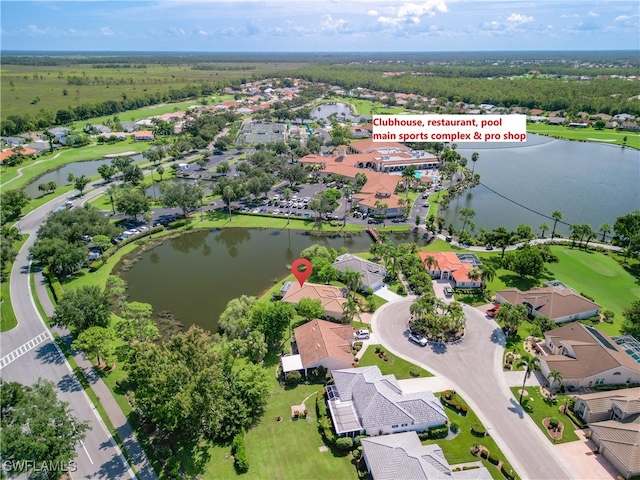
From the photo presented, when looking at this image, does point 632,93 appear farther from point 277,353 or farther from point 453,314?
point 277,353

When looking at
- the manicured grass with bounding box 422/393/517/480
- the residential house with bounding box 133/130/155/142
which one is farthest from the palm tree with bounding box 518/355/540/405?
the residential house with bounding box 133/130/155/142

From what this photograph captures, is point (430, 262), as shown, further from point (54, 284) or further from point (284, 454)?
point (54, 284)

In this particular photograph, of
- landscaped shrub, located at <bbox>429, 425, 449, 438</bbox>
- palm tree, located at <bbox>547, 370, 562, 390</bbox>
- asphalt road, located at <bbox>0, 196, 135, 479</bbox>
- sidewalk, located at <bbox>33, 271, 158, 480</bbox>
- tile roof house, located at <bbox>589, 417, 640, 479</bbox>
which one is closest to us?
tile roof house, located at <bbox>589, 417, 640, 479</bbox>

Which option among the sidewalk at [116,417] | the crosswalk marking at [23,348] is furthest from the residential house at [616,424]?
the crosswalk marking at [23,348]

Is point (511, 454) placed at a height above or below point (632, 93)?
below

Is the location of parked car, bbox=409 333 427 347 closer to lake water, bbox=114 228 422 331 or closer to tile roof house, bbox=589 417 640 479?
tile roof house, bbox=589 417 640 479

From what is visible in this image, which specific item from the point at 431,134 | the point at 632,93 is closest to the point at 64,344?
the point at 431,134
